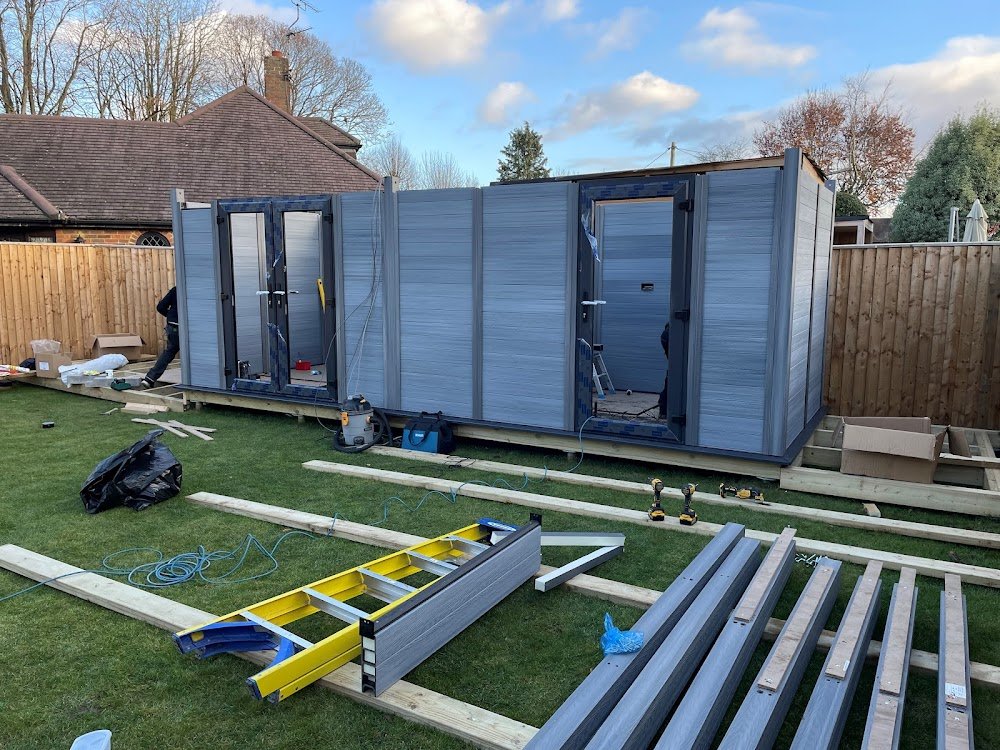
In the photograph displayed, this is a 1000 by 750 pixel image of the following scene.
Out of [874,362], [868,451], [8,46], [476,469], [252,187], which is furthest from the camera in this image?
[8,46]

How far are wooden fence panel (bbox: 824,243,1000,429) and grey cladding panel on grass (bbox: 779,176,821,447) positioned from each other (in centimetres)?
158

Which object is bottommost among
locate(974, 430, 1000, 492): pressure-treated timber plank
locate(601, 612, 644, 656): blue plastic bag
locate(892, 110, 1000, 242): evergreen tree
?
locate(601, 612, 644, 656): blue plastic bag

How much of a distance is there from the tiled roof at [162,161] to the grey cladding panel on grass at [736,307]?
552 inches

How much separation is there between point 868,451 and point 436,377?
12.9 feet

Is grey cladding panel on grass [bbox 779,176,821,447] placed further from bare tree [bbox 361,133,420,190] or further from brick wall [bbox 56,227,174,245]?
bare tree [bbox 361,133,420,190]

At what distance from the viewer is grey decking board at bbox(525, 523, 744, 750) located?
247 centimetres

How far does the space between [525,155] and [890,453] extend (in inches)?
1350

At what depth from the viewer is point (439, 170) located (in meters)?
39.3

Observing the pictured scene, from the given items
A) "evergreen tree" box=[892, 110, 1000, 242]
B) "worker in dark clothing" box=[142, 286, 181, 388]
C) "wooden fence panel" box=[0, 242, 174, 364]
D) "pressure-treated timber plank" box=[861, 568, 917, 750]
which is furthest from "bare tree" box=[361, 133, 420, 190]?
"pressure-treated timber plank" box=[861, 568, 917, 750]

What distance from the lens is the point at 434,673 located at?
125 inches

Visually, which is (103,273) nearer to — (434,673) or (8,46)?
(434,673)

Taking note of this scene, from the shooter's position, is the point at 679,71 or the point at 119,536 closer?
the point at 119,536

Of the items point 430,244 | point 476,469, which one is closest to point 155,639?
point 476,469

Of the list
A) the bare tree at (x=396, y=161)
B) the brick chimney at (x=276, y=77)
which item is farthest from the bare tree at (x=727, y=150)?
the brick chimney at (x=276, y=77)
